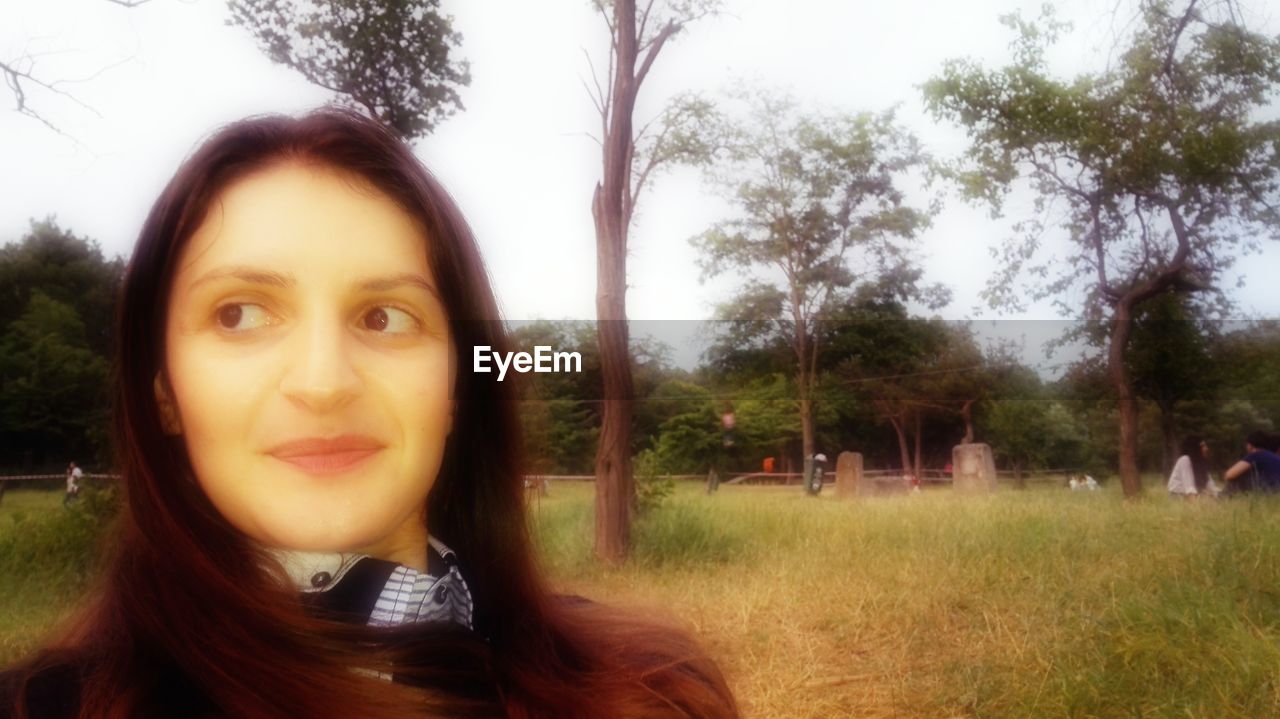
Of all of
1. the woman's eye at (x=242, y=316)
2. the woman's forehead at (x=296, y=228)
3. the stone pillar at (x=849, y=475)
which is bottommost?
the stone pillar at (x=849, y=475)

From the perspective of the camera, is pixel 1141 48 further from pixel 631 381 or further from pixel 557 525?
pixel 557 525

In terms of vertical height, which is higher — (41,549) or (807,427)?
(807,427)

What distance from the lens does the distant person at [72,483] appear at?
5.65 ft

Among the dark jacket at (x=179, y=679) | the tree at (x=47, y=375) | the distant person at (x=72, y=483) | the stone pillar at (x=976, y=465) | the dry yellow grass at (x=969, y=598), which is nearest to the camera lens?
the dark jacket at (x=179, y=679)

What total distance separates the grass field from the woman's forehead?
2.23ft

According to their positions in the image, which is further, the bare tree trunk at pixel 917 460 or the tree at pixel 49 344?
the bare tree trunk at pixel 917 460

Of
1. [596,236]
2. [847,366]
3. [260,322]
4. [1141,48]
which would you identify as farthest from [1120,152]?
[260,322]

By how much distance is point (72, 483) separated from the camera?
A: 1.78m

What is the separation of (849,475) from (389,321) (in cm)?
165

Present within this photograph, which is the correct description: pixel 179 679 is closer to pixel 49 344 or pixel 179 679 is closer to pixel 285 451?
pixel 285 451

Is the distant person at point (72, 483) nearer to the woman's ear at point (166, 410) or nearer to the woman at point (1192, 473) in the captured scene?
the woman's ear at point (166, 410)

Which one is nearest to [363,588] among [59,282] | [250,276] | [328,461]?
[328,461]

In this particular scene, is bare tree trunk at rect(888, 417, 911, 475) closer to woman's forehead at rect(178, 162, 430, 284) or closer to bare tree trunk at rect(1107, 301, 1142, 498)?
bare tree trunk at rect(1107, 301, 1142, 498)

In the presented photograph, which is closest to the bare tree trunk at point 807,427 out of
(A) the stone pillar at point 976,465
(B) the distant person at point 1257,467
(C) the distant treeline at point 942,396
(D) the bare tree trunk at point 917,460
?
(C) the distant treeline at point 942,396
